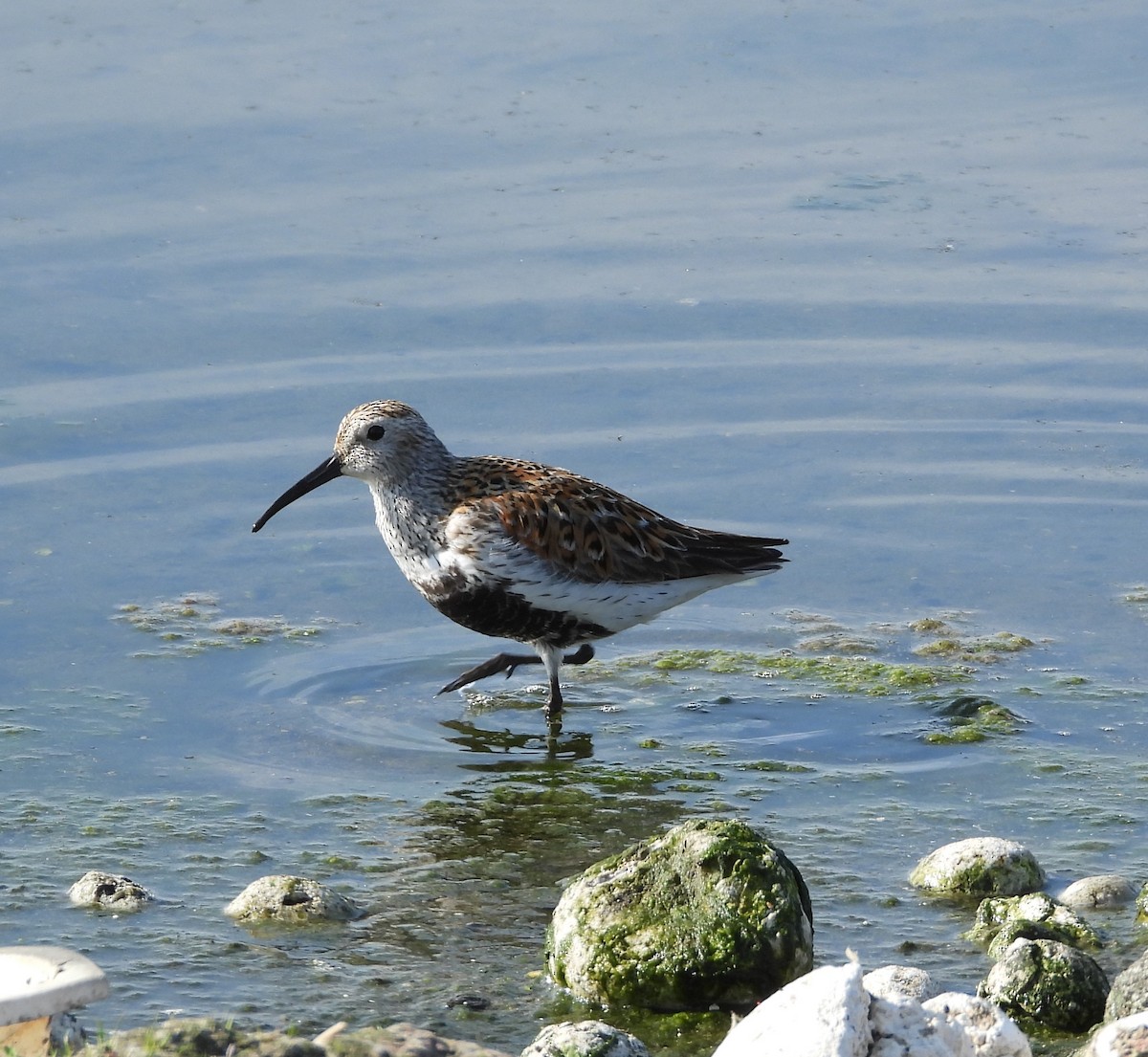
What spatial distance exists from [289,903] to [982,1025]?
8.27 ft

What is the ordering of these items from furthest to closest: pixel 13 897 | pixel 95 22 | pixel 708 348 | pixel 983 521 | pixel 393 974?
pixel 95 22, pixel 708 348, pixel 983 521, pixel 13 897, pixel 393 974

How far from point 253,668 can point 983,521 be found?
4.21m

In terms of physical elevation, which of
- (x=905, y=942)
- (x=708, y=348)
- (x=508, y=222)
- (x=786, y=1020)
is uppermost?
(x=508, y=222)

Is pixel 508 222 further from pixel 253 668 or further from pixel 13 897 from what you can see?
pixel 13 897

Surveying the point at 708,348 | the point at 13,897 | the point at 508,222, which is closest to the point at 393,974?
the point at 13,897

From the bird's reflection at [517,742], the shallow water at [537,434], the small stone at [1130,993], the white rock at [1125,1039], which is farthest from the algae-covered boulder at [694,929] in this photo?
the bird's reflection at [517,742]

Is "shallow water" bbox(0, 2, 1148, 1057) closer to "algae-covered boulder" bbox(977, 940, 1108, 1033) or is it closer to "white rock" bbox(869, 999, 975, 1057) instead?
"algae-covered boulder" bbox(977, 940, 1108, 1033)

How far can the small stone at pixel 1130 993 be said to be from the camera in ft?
17.9

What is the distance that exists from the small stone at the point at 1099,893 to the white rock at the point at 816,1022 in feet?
6.00

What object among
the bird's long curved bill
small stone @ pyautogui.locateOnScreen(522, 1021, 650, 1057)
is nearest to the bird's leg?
the bird's long curved bill

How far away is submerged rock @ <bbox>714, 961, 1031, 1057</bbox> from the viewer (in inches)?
196

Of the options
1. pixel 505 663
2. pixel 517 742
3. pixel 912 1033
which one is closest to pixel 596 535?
pixel 505 663

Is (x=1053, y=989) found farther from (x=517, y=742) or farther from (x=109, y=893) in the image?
(x=517, y=742)

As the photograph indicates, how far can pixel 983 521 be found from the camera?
10.9 metres
